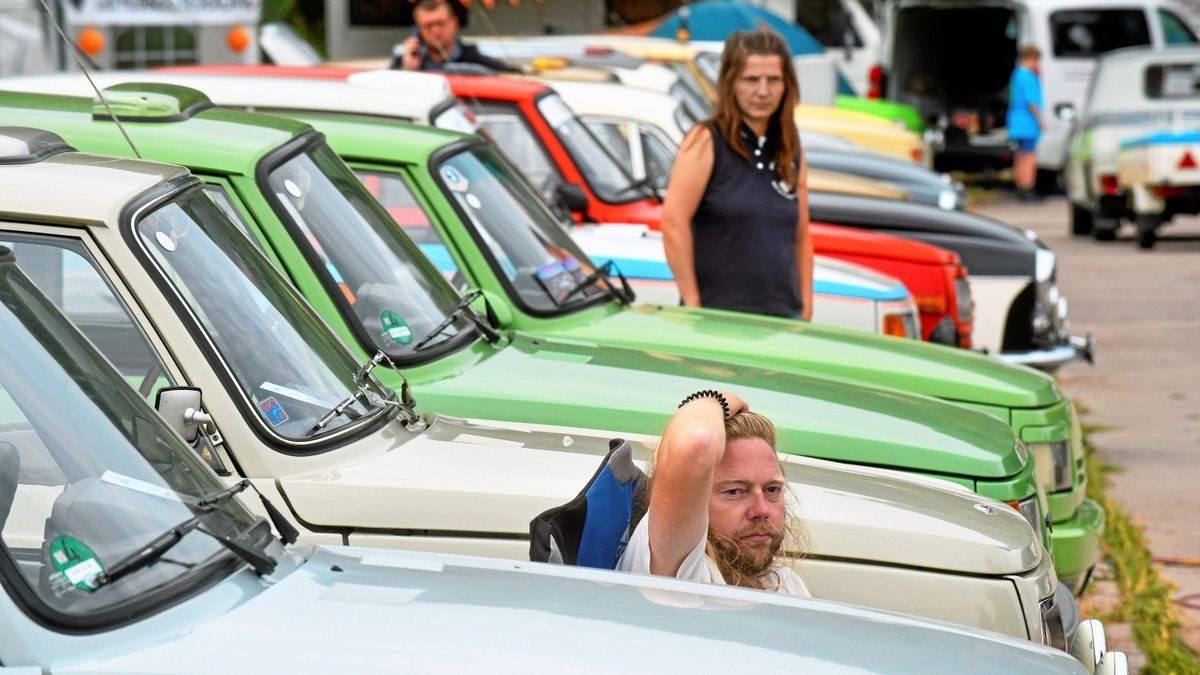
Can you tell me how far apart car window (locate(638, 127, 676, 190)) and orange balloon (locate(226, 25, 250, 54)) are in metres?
6.15

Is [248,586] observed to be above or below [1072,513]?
above

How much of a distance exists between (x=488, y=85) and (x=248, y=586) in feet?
20.0

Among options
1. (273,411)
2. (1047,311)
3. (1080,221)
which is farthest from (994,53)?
(273,411)

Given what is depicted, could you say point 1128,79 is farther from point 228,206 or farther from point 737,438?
point 737,438

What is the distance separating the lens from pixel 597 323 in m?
6.50

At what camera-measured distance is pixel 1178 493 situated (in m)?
9.36

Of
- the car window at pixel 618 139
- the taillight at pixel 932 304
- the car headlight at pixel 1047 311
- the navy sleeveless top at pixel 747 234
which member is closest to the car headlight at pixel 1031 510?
the navy sleeveless top at pixel 747 234

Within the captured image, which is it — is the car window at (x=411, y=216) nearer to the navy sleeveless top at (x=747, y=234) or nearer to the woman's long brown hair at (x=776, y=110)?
the navy sleeveless top at (x=747, y=234)

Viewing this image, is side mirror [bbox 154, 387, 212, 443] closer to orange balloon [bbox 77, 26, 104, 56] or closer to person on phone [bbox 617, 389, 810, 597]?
person on phone [bbox 617, 389, 810, 597]

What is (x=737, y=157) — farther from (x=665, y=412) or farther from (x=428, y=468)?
Result: (x=428, y=468)

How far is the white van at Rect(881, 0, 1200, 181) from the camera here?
80.6 ft

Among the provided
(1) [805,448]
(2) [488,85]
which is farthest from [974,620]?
(2) [488,85]

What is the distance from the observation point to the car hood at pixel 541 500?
409 centimetres

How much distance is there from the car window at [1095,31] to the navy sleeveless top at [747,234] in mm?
18466
